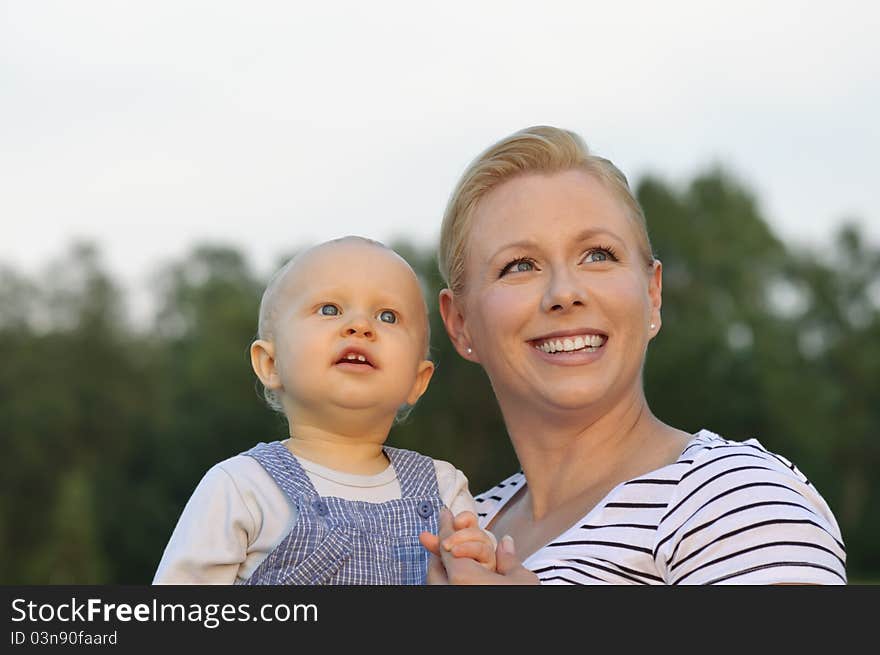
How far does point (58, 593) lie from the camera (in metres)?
3.52

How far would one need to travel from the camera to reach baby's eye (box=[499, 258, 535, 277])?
416 cm

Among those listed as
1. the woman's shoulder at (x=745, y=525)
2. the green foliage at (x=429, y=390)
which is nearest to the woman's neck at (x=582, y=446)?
the woman's shoulder at (x=745, y=525)

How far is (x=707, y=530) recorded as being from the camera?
3311mm

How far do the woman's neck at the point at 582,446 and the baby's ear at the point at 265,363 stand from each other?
0.88m

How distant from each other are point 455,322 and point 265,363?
0.86m

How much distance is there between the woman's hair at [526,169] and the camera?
4.28 m

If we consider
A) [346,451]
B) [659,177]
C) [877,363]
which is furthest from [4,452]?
[346,451]

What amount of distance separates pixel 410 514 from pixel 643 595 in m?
0.96

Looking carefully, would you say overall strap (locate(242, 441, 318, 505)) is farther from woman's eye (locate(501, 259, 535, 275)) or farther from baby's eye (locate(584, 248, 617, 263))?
baby's eye (locate(584, 248, 617, 263))

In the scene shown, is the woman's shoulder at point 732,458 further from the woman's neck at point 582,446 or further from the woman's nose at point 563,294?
the woman's nose at point 563,294

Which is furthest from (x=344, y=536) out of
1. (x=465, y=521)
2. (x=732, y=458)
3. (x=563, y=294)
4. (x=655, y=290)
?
(x=655, y=290)

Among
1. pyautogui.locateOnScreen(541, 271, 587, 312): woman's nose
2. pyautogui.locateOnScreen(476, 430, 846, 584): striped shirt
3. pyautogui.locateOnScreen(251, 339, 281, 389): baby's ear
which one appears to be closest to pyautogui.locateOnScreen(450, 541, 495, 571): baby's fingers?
pyautogui.locateOnScreen(476, 430, 846, 584): striped shirt

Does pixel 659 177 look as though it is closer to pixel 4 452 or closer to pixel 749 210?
pixel 749 210

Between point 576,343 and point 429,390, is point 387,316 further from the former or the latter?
point 429,390
